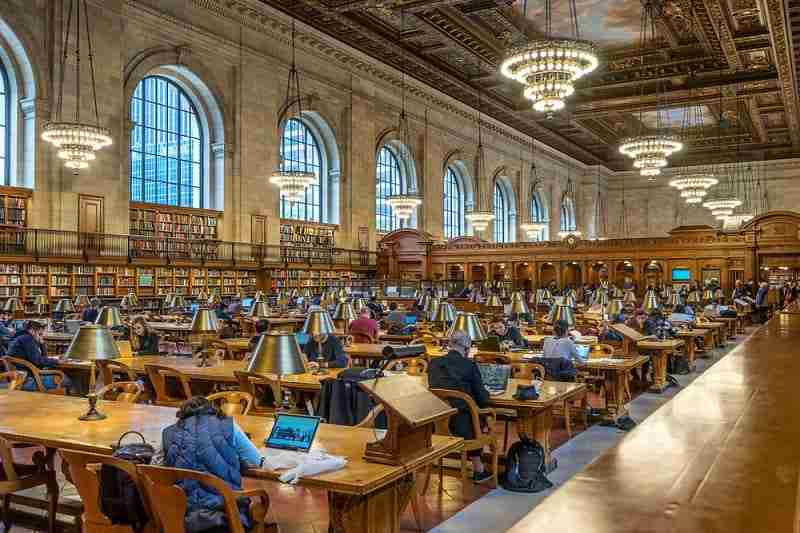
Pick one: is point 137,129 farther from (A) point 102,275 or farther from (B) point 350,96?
(B) point 350,96

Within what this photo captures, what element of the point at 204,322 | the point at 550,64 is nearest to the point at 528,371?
the point at 204,322

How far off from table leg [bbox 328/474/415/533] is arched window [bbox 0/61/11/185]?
14.4 meters

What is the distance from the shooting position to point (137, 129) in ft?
58.6

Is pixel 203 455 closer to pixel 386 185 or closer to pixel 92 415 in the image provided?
pixel 92 415

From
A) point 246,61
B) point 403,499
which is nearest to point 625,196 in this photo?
point 246,61

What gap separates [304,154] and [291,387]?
18.0 meters

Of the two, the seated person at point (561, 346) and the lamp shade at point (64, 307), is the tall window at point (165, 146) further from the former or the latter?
the seated person at point (561, 346)

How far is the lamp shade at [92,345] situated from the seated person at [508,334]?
5038 millimetres

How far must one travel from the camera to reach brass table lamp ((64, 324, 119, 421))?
3.99 meters

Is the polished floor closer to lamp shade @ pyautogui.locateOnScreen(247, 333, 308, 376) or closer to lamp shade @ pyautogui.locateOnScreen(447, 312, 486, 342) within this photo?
lamp shade @ pyautogui.locateOnScreen(447, 312, 486, 342)

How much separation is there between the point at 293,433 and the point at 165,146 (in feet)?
54.7

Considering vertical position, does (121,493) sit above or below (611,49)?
below

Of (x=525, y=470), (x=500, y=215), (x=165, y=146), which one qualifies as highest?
(x=165, y=146)

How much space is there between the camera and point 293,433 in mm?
3455
